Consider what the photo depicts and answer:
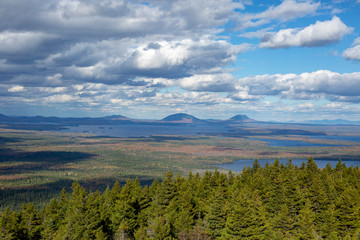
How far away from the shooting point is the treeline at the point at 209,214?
39.2 meters

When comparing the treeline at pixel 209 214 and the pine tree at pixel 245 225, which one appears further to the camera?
the treeline at pixel 209 214

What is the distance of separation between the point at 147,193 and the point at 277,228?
100 ft

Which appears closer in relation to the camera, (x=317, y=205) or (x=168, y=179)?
(x=317, y=205)

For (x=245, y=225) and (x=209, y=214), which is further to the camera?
(x=209, y=214)

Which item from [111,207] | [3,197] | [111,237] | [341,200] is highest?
[341,200]

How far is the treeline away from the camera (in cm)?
3916

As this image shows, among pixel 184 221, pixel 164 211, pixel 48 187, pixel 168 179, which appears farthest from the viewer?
pixel 48 187

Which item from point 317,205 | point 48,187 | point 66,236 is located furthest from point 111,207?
point 48,187

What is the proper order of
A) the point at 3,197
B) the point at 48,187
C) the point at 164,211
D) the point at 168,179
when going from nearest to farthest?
the point at 164,211
the point at 168,179
the point at 3,197
the point at 48,187

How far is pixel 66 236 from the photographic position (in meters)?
39.9

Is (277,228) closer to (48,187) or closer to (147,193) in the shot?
(147,193)

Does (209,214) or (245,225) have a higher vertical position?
(245,225)

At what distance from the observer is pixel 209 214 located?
151ft

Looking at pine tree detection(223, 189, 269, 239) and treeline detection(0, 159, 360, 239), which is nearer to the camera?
pine tree detection(223, 189, 269, 239)
